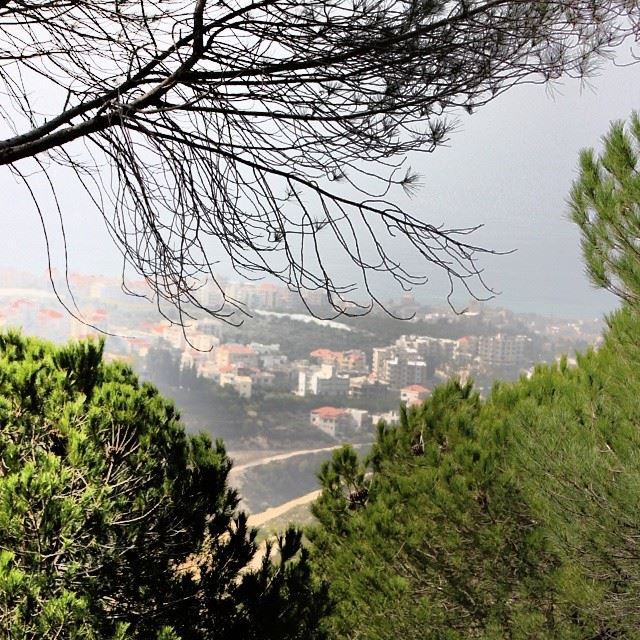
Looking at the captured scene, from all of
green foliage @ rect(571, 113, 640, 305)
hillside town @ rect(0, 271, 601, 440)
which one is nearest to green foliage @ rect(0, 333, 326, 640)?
green foliage @ rect(571, 113, 640, 305)

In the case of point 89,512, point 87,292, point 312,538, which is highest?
point 87,292

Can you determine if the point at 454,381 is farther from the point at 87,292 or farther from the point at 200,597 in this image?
the point at 87,292

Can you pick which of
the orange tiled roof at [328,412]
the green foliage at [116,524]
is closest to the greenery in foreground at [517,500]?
the green foliage at [116,524]

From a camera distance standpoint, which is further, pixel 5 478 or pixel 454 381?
pixel 454 381

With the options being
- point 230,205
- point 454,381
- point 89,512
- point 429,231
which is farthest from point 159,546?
point 454,381

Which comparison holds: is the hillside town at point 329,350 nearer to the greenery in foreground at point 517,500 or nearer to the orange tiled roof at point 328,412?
the orange tiled roof at point 328,412

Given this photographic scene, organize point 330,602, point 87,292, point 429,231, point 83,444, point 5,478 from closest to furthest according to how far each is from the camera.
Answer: point 5,478, point 83,444, point 429,231, point 330,602, point 87,292

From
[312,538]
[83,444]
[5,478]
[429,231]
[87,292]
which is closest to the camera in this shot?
[5,478]

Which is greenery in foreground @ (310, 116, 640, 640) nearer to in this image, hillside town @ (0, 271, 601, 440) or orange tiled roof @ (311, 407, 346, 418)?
hillside town @ (0, 271, 601, 440)
